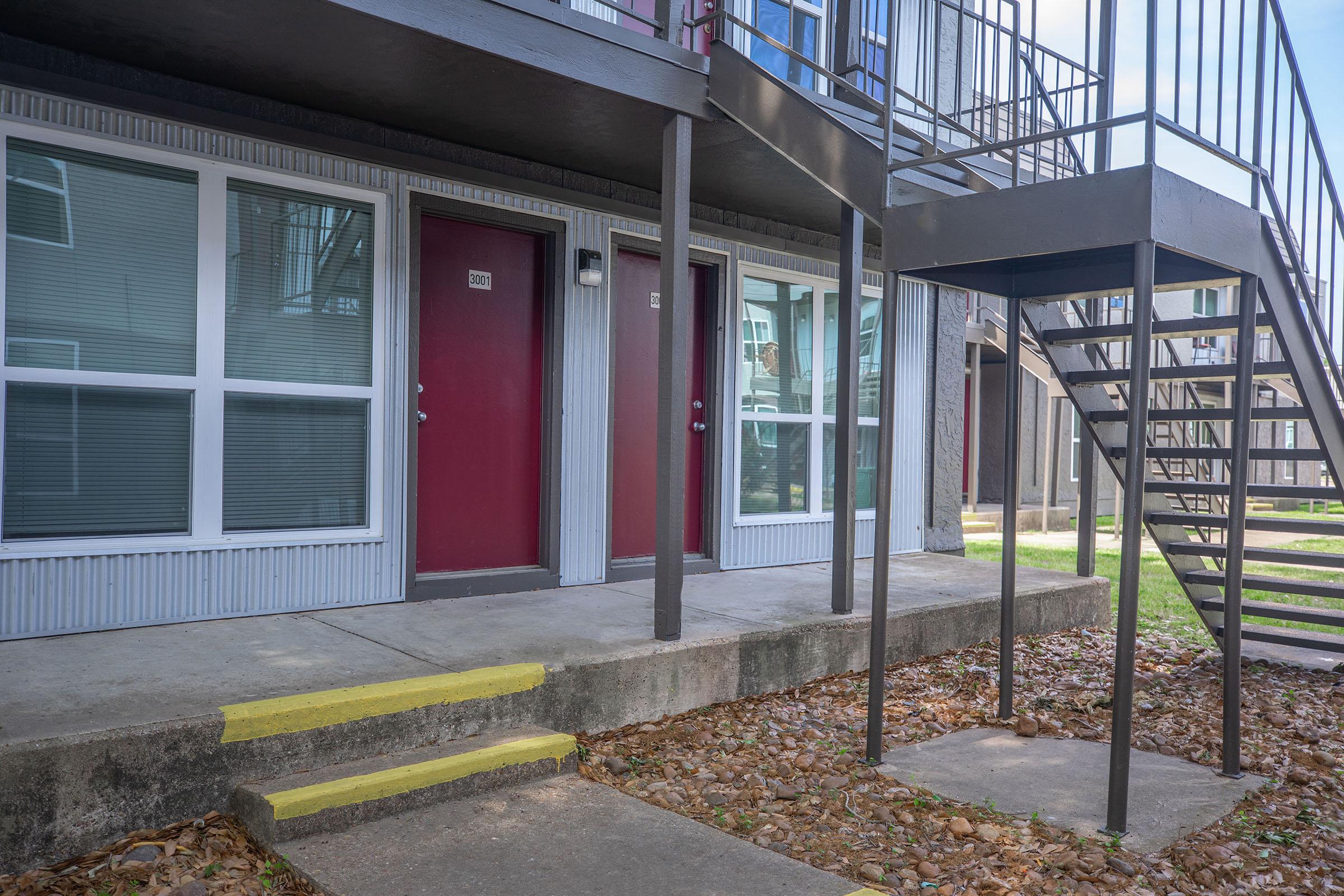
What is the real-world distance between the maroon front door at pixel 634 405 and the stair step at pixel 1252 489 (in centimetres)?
296

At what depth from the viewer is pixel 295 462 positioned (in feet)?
16.0

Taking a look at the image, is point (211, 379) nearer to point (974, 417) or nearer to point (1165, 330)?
point (1165, 330)

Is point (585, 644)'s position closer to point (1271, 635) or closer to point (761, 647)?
point (761, 647)

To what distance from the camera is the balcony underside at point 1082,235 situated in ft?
10.5

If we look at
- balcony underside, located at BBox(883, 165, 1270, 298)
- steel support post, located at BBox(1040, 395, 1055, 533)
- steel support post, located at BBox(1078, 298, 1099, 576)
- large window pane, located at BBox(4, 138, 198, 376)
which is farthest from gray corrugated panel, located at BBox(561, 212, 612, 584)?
steel support post, located at BBox(1040, 395, 1055, 533)

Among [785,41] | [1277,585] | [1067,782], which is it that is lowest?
[1067,782]

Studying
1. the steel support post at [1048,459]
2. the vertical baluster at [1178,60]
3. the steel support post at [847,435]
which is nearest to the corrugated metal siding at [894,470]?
the steel support post at [847,435]

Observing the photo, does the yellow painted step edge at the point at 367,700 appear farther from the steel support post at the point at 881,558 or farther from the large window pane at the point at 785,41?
the large window pane at the point at 785,41

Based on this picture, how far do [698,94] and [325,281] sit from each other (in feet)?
7.10

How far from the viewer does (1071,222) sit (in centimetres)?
335

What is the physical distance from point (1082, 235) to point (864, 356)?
4222mm

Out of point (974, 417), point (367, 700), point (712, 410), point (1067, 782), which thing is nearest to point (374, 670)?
point (367, 700)

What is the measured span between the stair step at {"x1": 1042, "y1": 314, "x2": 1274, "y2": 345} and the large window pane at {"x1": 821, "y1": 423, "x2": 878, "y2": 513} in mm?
2733

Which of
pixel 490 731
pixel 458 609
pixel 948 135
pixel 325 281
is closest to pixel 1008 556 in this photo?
pixel 490 731
